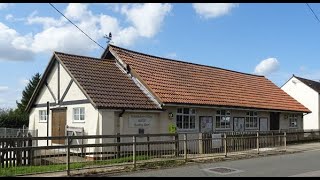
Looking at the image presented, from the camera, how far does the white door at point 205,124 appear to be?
25484 millimetres

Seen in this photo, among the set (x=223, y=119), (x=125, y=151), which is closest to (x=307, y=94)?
(x=223, y=119)

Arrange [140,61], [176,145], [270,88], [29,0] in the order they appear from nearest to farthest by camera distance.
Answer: [29,0] < [176,145] < [140,61] < [270,88]

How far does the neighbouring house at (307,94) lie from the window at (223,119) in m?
22.8

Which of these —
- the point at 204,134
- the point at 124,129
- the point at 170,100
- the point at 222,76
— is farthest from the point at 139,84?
the point at 222,76

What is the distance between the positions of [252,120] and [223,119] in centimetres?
341

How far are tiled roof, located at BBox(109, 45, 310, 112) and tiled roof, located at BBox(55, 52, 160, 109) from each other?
2.63ft

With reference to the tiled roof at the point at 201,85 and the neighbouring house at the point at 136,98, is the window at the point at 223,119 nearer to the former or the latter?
the neighbouring house at the point at 136,98

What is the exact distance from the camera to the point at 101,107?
20.0m

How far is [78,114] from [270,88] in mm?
19139

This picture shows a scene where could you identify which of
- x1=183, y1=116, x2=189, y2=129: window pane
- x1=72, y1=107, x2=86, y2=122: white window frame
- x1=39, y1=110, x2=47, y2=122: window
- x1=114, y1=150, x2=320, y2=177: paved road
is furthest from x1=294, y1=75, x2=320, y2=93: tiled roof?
x1=114, y1=150, x2=320, y2=177: paved road

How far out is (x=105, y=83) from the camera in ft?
73.8

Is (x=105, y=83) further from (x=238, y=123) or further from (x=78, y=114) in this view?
(x=238, y=123)

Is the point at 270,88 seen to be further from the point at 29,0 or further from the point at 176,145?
the point at 29,0

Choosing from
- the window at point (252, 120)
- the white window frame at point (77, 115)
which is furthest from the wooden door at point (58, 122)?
the window at point (252, 120)
